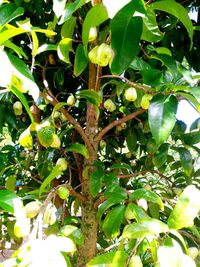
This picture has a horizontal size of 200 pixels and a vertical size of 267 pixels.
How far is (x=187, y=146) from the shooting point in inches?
31.9

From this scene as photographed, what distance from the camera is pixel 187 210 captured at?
0.44m

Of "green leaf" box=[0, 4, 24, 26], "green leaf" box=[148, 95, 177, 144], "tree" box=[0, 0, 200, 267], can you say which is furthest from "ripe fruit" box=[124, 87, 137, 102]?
"green leaf" box=[0, 4, 24, 26]

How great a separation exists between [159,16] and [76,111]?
343 millimetres

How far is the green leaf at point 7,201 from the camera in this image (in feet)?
1.62

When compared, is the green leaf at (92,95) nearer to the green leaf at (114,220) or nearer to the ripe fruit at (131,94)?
the ripe fruit at (131,94)

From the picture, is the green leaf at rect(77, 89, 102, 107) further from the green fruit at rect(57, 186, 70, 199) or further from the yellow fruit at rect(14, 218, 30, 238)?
the yellow fruit at rect(14, 218, 30, 238)

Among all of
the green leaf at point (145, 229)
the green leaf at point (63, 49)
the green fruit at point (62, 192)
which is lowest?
the green fruit at point (62, 192)

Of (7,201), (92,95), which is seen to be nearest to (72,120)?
(92,95)

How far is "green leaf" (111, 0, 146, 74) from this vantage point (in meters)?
0.51

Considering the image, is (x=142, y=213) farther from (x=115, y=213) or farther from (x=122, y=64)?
(x=122, y=64)

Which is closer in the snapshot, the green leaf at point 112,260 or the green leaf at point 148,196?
the green leaf at point 112,260

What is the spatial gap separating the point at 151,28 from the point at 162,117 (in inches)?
5.4

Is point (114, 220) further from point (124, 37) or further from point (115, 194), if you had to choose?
point (124, 37)

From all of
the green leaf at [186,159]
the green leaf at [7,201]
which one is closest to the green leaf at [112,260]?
the green leaf at [7,201]
